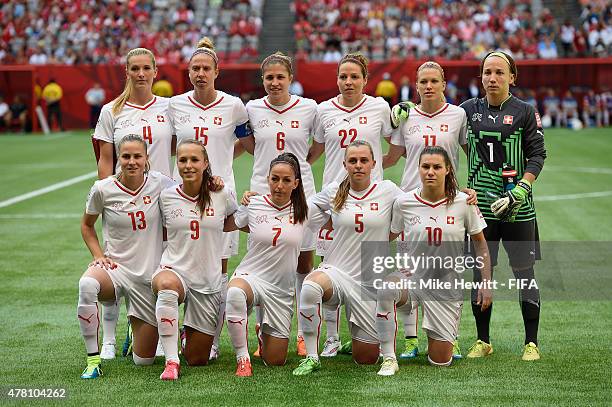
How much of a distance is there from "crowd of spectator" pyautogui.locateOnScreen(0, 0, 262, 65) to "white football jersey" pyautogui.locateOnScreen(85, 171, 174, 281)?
28201 millimetres

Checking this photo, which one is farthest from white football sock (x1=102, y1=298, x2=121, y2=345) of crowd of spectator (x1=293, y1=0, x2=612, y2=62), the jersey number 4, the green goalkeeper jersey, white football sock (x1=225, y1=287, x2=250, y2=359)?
crowd of spectator (x1=293, y1=0, x2=612, y2=62)

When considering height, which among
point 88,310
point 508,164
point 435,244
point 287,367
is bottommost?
point 287,367

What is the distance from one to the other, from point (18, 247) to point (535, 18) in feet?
92.6

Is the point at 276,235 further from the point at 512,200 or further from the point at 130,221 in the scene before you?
the point at 512,200

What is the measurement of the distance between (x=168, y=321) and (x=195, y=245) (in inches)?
23.1

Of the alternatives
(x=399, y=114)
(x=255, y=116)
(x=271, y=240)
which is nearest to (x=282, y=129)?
(x=255, y=116)

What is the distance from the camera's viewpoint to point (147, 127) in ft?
25.7

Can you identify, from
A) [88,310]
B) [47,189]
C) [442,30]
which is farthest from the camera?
[442,30]

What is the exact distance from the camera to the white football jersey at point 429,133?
25.0 feet

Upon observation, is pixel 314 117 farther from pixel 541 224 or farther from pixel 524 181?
pixel 541 224

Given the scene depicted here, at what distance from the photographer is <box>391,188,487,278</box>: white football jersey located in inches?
282

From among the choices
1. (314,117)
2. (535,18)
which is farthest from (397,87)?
(314,117)

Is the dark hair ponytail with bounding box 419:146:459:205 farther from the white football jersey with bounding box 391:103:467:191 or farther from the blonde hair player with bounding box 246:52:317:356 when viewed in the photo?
the blonde hair player with bounding box 246:52:317:356

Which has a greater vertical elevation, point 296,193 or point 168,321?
point 296,193
